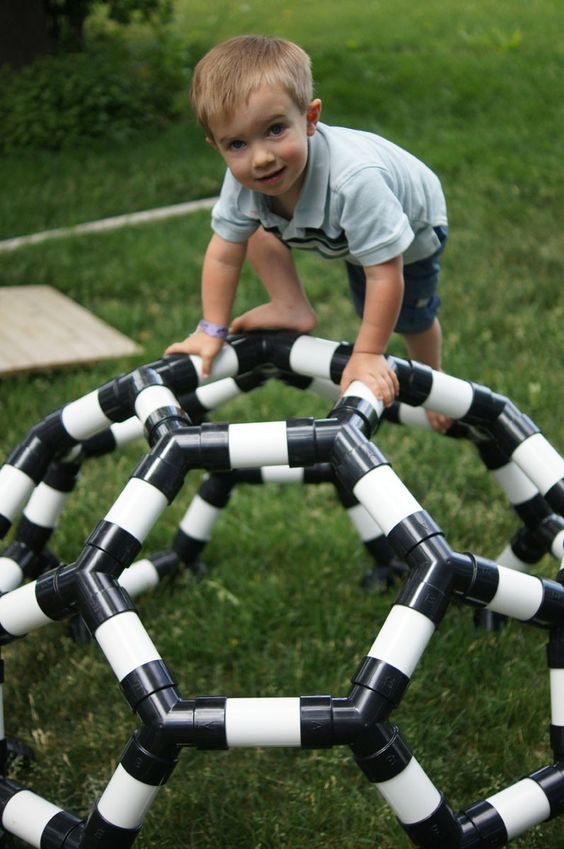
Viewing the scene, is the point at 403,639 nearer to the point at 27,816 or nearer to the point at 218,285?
the point at 27,816

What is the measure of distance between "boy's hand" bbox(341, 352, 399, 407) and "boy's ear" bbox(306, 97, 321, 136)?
48 centimetres

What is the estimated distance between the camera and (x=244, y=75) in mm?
1937

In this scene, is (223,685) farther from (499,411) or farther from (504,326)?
(504,326)

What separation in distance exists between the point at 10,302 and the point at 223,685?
292 centimetres

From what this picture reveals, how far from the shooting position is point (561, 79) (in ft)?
22.9

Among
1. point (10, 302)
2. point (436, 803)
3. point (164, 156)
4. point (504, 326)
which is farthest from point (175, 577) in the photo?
point (164, 156)

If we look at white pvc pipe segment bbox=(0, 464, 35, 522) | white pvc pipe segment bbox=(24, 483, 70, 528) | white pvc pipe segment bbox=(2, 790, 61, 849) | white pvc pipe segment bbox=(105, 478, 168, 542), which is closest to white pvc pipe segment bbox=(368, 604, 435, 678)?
white pvc pipe segment bbox=(105, 478, 168, 542)

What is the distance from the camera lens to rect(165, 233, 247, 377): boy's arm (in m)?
2.35

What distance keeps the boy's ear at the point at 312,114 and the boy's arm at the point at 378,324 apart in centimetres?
31

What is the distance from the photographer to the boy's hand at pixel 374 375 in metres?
2.11

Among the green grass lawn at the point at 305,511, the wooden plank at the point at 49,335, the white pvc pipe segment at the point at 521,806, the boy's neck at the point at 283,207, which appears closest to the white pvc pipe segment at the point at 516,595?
the white pvc pipe segment at the point at 521,806

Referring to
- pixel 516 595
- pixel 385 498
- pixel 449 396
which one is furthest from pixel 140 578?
pixel 516 595

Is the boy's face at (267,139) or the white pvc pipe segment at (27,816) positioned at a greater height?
the boy's face at (267,139)

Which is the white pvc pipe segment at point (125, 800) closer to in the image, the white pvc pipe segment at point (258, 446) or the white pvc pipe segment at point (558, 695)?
the white pvc pipe segment at point (258, 446)
